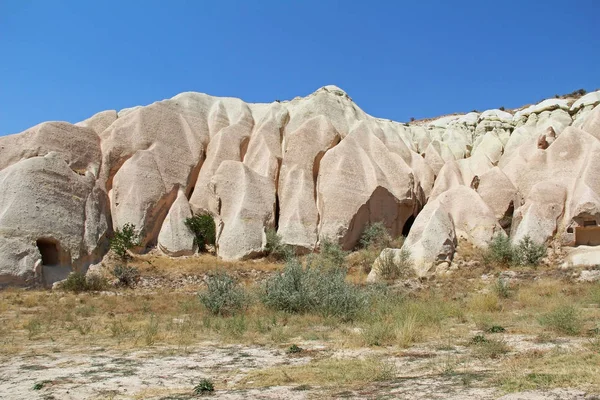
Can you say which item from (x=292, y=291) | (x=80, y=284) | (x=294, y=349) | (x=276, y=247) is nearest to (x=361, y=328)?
(x=294, y=349)

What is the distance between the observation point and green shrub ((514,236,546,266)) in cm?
2038

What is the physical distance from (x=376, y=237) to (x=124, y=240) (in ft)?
35.2

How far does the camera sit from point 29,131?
24.4 m

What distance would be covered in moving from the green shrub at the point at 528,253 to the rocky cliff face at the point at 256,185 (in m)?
1.26

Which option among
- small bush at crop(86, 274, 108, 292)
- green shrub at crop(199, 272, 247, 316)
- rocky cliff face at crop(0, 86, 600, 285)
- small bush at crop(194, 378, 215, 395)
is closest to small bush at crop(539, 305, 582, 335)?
small bush at crop(194, 378, 215, 395)

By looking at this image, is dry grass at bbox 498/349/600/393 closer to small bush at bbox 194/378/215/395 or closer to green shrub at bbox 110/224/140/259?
small bush at bbox 194/378/215/395

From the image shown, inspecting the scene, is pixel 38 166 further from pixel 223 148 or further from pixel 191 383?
pixel 191 383

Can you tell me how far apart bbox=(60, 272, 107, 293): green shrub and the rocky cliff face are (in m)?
1.03

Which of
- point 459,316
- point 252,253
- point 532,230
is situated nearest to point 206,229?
point 252,253

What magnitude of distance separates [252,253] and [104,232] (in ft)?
19.9

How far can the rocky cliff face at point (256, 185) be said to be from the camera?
20.4 m

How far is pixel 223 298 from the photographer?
12.6 meters

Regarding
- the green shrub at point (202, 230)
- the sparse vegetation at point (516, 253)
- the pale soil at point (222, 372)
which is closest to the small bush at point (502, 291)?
the pale soil at point (222, 372)

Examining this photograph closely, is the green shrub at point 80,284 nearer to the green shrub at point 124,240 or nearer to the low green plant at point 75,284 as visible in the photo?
the low green plant at point 75,284
